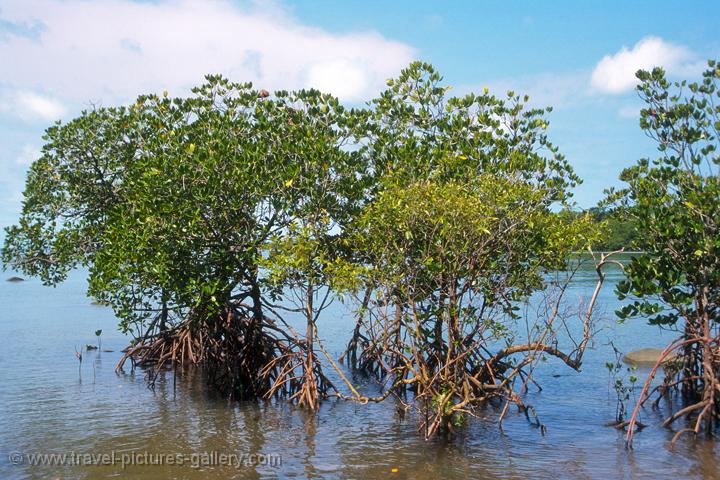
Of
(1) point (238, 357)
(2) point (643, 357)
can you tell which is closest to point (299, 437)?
(1) point (238, 357)

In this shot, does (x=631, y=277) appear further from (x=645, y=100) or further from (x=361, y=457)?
(x=361, y=457)

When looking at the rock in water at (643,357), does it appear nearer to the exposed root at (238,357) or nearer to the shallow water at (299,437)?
the shallow water at (299,437)

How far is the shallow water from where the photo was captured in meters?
11.6

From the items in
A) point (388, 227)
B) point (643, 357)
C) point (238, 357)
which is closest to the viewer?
point (388, 227)

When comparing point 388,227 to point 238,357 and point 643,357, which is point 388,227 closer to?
point 238,357

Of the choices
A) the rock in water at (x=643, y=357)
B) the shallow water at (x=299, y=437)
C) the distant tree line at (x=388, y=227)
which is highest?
the distant tree line at (x=388, y=227)

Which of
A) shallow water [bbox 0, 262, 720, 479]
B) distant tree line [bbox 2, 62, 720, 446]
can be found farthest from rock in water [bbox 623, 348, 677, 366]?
distant tree line [bbox 2, 62, 720, 446]

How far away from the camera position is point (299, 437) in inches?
532

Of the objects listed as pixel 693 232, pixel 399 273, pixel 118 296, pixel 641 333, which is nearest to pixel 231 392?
pixel 118 296

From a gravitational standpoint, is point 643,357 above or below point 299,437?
above

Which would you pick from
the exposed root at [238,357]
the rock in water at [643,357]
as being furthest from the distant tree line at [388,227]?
the rock in water at [643,357]

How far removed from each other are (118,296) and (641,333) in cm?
2110

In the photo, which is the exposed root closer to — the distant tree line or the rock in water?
the distant tree line

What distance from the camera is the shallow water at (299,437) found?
11.6 meters
